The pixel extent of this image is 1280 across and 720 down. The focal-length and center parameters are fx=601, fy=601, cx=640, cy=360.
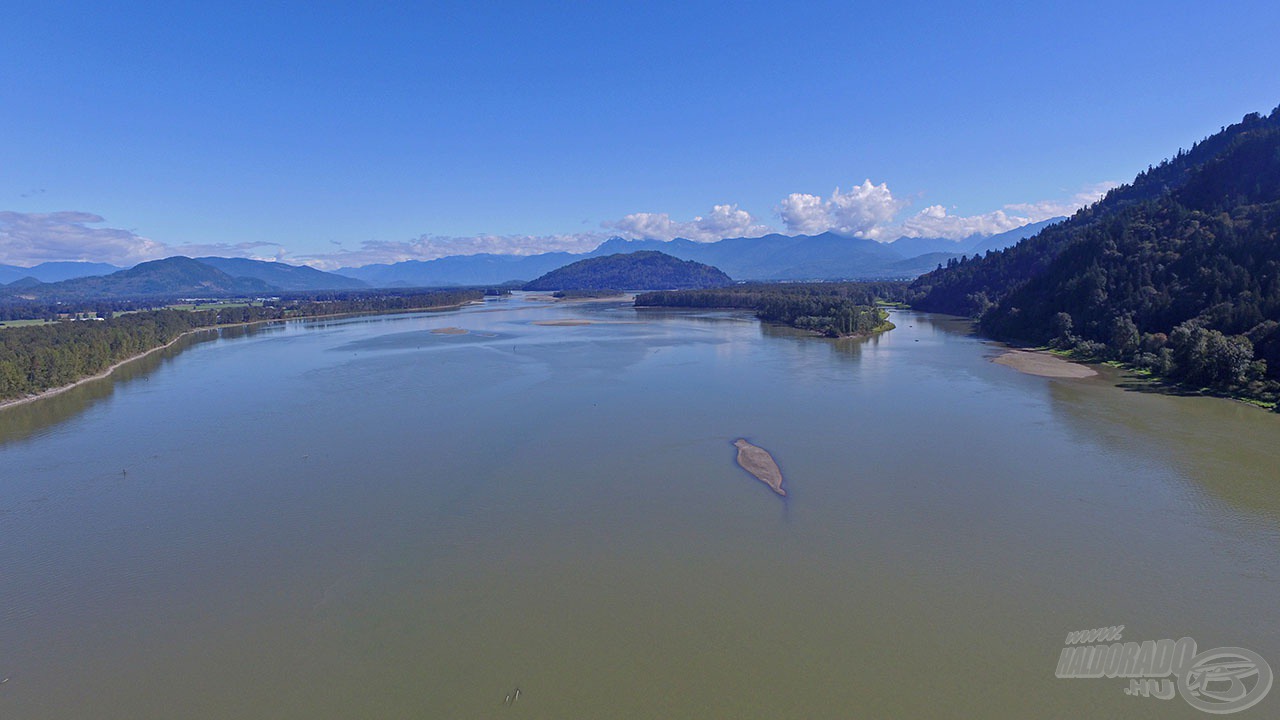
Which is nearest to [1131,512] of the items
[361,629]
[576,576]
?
[576,576]

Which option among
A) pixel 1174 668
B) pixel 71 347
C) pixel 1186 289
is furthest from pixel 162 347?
pixel 1186 289

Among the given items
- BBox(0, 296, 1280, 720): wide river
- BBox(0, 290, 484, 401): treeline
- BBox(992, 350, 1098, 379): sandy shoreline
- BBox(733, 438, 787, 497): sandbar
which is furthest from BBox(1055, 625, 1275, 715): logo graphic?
BBox(0, 290, 484, 401): treeline

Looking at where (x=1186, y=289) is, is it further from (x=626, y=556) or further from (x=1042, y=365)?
(x=626, y=556)

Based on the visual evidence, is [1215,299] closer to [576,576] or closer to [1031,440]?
[1031,440]

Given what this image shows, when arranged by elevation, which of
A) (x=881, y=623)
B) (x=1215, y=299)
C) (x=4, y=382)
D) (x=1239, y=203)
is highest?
(x=1239, y=203)

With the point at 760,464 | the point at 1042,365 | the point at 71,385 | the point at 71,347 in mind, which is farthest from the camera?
the point at 71,347

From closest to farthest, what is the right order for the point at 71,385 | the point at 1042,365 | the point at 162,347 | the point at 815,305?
1. the point at 71,385
2. the point at 1042,365
3. the point at 162,347
4. the point at 815,305
